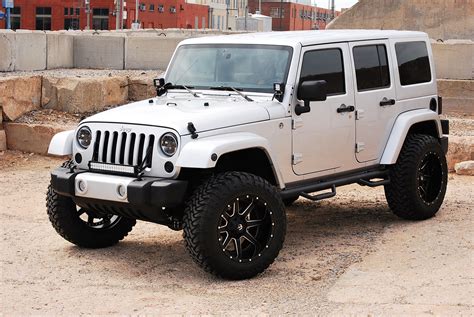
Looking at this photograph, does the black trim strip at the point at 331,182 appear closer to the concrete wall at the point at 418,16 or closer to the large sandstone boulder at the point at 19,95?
the large sandstone boulder at the point at 19,95

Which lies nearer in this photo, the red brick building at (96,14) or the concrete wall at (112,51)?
the concrete wall at (112,51)

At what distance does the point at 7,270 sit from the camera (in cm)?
827

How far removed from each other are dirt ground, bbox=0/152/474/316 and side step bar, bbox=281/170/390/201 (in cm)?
48

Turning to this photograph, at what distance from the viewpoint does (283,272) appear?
8180 millimetres

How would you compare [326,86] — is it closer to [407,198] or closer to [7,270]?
[407,198]

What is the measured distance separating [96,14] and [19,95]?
199 ft

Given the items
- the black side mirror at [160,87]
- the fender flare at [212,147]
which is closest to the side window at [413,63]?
the black side mirror at [160,87]

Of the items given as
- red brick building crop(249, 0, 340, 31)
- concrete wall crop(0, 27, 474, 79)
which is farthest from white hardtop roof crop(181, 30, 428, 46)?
red brick building crop(249, 0, 340, 31)

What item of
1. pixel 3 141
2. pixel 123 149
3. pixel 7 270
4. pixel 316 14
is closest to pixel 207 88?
pixel 123 149

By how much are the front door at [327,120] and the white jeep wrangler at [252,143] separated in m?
0.01

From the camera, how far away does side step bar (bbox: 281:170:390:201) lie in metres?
8.63

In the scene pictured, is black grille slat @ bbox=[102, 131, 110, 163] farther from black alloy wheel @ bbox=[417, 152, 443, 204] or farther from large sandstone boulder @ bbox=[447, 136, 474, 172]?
large sandstone boulder @ bbox=[447, 136, 474, 172]

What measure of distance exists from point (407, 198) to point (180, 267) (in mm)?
2577

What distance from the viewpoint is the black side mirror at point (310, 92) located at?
27.5 feet
